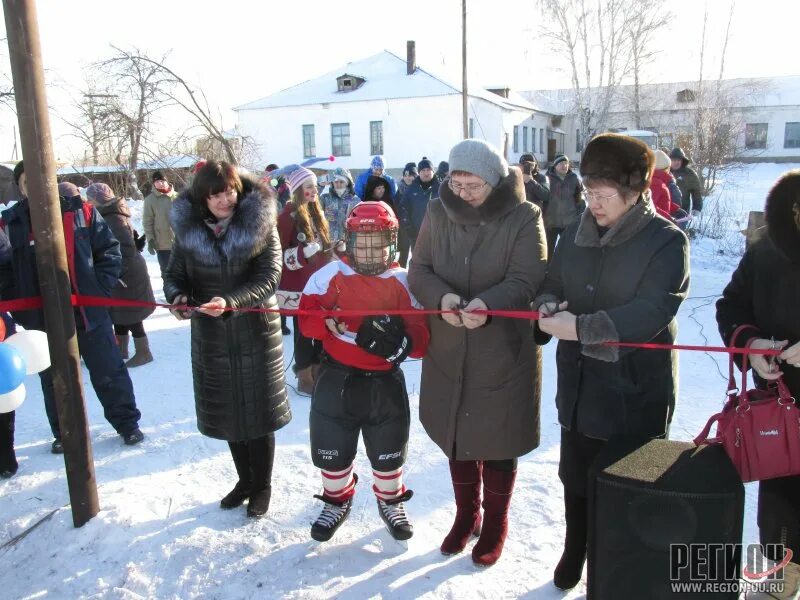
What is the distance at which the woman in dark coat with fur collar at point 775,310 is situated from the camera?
221cm

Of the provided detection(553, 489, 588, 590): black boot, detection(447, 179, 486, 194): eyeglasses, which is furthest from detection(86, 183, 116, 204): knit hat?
detection(553, 489, 588, 590): black boot

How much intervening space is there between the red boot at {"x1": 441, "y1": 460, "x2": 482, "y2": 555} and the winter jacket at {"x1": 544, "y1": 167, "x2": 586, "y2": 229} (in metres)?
7.50

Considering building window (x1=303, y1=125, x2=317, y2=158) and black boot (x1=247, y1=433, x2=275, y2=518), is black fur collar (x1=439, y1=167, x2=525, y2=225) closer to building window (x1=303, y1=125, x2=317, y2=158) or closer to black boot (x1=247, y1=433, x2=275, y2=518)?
black boot (x1=247, y1=433, x2=275, y2=518)

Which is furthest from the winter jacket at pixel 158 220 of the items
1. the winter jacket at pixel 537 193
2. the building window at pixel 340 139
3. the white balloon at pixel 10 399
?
the building window at pixel 340 139

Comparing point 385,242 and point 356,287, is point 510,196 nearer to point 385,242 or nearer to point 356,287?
point 385,242

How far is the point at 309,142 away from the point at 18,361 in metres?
35.9

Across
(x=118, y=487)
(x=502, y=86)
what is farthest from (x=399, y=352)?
(x=502, y=86)

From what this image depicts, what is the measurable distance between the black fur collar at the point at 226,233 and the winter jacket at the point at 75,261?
114 cm

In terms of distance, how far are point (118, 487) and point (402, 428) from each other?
5.86 feet

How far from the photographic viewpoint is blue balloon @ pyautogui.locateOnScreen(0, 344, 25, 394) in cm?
233

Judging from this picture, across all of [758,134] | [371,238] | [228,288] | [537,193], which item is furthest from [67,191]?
[758,134]

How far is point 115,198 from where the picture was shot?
18.4 ft

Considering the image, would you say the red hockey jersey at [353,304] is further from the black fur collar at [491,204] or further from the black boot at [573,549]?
the black boot at [573,549]

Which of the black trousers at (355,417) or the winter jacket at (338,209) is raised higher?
the winter jacket at (338,209)
